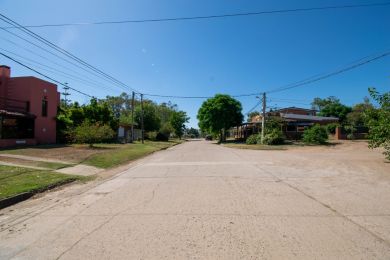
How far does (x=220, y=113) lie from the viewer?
53.0 m

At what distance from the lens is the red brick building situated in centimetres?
2394

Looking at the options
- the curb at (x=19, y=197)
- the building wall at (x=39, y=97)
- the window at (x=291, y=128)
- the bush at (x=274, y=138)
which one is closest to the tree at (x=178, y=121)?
the window at (x=291, y=128)

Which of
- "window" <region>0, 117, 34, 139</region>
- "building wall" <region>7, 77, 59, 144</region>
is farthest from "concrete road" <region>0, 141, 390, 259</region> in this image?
"building wall" <region>7, 77, 59, 144</region>

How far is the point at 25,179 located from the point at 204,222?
8.21m

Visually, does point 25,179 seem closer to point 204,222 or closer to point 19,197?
point 19,197

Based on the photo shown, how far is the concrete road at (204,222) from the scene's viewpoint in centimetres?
425

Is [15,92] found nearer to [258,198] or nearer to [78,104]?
[78,104]

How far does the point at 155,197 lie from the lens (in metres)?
7.93

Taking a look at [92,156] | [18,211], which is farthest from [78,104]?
[18,211]

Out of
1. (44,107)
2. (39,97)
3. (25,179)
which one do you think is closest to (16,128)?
(39,97)

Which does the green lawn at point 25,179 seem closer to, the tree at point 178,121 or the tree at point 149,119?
the tree at point 149,119

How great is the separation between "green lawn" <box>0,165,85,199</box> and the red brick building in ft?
42.8

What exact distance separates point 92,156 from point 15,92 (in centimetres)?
1324

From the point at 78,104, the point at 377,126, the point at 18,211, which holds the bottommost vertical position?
the point at 18,211
